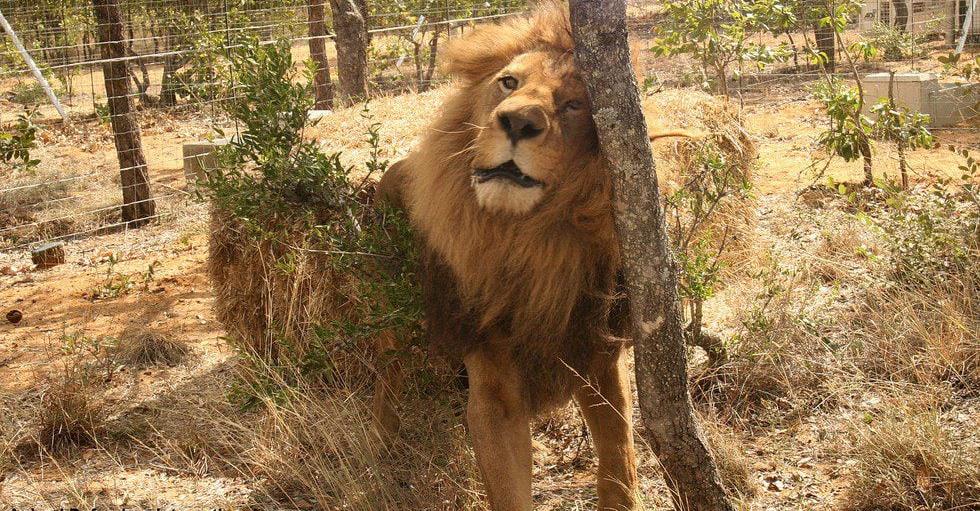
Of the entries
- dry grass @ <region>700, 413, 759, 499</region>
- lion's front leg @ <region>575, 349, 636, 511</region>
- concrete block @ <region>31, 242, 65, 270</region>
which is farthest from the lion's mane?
concrete block @ <region>31, 242, 65, 270</region>

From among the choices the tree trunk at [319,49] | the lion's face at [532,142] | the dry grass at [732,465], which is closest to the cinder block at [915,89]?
the tree trunk at [319,49]

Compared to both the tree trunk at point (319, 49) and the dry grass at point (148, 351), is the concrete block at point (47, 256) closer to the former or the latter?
the dry grass at point (148, 351)

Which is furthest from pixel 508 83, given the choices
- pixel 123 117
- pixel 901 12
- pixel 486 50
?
pixel 901 12

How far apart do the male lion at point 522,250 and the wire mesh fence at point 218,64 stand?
1816mm

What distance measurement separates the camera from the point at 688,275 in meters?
4.12

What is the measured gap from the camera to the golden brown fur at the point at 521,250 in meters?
2.89

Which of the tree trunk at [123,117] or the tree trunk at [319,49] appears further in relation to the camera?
the tree trunk at [319,49]

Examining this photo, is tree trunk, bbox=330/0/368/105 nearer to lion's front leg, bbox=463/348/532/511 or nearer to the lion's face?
lion's front leg, bbox=463/348/532/511

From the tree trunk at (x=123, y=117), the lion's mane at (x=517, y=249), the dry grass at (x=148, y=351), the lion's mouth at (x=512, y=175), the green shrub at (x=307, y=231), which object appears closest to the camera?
the lion's mouth at (x=512, y=175)

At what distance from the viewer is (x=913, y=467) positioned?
3309mm

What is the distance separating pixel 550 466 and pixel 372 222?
1372 millimetres

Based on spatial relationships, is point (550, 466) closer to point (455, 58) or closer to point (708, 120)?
point (455, 58)

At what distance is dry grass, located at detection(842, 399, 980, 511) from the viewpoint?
3252mm

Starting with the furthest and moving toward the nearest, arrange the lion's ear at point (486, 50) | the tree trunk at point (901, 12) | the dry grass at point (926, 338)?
1. the tree trunk at point (901, 12)
2. the dry grass at point (926, 338)
3. the lion's ear at point (486, 50)
